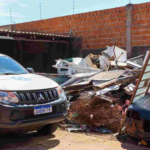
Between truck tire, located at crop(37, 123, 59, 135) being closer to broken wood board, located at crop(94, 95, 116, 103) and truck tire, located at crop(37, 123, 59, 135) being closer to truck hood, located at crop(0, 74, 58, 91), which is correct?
truck hood, located at crop(0, 74, 58, 91)

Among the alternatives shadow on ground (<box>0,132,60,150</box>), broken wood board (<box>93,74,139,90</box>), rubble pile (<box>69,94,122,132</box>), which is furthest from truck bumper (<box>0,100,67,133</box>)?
broken wood board (<box>93,74,139,90</box>)

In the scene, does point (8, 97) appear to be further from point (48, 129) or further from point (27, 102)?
point (48, 129)

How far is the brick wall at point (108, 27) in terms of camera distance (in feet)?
43.5

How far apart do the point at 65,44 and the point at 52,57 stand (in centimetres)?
131

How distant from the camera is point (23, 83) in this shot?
4516 millimetres

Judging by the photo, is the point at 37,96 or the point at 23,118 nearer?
the point at 23,118

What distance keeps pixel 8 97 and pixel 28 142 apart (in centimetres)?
131

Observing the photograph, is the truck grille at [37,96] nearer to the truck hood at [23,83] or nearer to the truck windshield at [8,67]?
the truck hood at [23,83]

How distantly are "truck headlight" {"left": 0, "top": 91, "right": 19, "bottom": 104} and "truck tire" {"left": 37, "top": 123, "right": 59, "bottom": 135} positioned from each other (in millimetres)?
1387

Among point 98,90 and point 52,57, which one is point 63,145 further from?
point 52,57

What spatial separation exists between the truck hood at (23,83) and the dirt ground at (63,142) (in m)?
1.17

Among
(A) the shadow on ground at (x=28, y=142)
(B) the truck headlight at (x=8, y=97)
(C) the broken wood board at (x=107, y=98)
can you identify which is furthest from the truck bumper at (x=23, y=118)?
(C) the broken wood board at (x=107, y=98)

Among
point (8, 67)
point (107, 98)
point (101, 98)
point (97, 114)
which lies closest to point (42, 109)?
point (8, 67)

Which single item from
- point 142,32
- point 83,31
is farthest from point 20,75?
point 83,31
